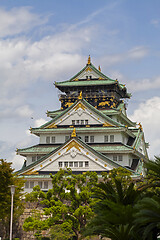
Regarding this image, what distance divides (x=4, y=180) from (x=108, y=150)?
19330 millimetres

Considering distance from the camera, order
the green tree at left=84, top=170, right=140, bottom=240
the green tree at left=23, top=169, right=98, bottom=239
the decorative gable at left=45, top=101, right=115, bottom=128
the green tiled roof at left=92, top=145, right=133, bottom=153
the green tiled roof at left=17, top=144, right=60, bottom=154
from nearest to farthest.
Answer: the green tree at left=84, top=170, right=140, bottom=240, the green tree at left=23, top=169, right=98, bottom=239, the green tiled roof at left=92, top=145, right=133, bottom=153, the green tiled roof at left=17, top=144, right=60, bottom=154, the decorative gable at left=45, top=101, right=115, bottom=128

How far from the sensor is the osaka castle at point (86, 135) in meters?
58.8

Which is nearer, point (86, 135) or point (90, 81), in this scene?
point (86, 135)

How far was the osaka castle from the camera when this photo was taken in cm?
5878

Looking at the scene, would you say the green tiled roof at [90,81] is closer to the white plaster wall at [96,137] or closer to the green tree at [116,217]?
the white plaster wall at [96,137]

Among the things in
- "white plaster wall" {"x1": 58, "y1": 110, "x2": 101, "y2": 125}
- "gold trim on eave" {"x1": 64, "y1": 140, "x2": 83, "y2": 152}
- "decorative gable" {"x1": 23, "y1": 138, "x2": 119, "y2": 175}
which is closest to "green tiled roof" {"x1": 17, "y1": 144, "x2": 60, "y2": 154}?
"decorative gable" {"x1": 23, "y1": 138, "x2": 119, "y2": 175}

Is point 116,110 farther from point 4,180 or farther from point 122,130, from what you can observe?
point 4,180

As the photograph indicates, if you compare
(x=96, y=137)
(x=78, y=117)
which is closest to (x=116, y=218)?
(x=96, y=137)

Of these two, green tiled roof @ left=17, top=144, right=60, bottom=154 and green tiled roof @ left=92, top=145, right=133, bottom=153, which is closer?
green tiled roof @ left=92, top=145, right=133, bottom=153

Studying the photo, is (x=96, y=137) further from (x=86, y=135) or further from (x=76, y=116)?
(x=76, y=116)

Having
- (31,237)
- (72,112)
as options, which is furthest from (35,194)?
(72,112)

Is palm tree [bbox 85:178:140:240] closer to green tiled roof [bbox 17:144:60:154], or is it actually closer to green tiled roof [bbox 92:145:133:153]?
green tiled roof [bbox 92:145:133:153]

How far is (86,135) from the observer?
64250 millimetres

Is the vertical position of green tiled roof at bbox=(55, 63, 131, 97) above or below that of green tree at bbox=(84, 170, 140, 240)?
above
